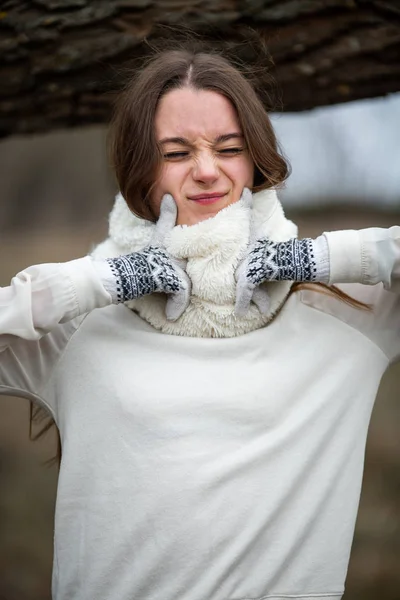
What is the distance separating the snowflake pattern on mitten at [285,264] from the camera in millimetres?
1449

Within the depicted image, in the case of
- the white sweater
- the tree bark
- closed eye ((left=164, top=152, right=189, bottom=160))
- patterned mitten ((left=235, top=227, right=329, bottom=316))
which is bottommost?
the white sweater

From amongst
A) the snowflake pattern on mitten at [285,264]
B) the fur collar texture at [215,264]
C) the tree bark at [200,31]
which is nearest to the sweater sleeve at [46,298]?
the fur collar texture at [215,264]

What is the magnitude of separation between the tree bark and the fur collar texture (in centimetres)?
49

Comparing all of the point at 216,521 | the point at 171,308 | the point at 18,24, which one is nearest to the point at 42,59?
the point at 18,24

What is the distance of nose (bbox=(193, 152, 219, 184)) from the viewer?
4.88 ft

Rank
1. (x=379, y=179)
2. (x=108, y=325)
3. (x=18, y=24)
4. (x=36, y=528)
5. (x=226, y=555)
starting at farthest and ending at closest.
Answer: (x=36, y=528) < (x=379, y=179) < (x=18, y=24) < (x=108, y=325) < (x=226, y=555)

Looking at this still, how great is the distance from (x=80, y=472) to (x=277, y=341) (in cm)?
39

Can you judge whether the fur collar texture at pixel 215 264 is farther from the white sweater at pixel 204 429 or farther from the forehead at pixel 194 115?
the forehead at pixel 194 115

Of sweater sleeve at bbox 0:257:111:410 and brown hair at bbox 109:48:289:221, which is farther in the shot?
brown hair at bbox 109:48:289:221

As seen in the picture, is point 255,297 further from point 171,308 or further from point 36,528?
point 36,528

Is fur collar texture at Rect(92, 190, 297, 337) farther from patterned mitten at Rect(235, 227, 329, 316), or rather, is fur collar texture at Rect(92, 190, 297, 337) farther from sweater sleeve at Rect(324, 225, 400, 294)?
sweater sleeve at Rect(324, 225, 400, 294)

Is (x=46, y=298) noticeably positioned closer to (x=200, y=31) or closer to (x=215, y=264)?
(x=215, y=264)

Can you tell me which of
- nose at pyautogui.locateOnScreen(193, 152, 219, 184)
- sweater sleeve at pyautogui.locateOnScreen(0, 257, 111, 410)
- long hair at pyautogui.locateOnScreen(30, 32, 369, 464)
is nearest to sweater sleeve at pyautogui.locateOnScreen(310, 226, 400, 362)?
long hair at pyautogui.locateOnScreen(30, 32, 369, 464)

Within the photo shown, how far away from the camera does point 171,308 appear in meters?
1.50
